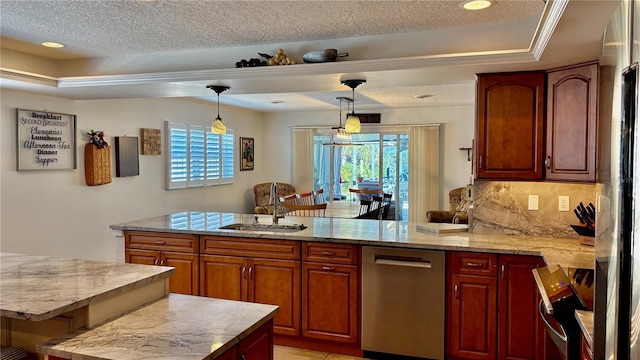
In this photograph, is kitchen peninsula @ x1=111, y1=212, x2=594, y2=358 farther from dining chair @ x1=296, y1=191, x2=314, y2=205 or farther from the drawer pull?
dining chair @ x1=296, y1=191, x2=314, y2=205

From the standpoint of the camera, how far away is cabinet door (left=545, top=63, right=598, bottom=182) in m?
2.82

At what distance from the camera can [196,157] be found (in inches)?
273

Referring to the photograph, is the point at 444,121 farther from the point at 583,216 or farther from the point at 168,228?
the point at 168,228

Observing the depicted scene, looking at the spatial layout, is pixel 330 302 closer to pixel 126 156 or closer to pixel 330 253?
pixel 330 253

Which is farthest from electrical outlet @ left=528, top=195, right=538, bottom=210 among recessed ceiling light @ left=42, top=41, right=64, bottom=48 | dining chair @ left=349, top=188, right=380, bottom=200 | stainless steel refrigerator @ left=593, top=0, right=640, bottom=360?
dining chair @ left=349, top=188, right=380, bottom=200

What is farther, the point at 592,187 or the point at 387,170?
the point at 387,170

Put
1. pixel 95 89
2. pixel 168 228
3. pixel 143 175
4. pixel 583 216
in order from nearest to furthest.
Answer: pixel 583 216 < pixel 168 228 < pixel 95 89 < pixel 143 175

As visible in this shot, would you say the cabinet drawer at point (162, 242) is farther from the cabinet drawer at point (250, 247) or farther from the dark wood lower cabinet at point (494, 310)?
the dark wood lower cabinet at point (494, 310)

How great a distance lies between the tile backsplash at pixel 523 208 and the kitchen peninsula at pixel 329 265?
0.38 ft

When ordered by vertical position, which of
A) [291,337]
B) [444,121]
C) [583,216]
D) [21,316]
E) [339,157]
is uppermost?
[444,121]

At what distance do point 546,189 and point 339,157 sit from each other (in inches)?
211

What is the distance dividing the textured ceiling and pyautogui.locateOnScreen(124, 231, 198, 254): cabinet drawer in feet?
4.26

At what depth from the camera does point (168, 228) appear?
3.76 m

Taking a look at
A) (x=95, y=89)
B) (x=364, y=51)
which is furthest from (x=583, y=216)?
(x=95, y=89)
